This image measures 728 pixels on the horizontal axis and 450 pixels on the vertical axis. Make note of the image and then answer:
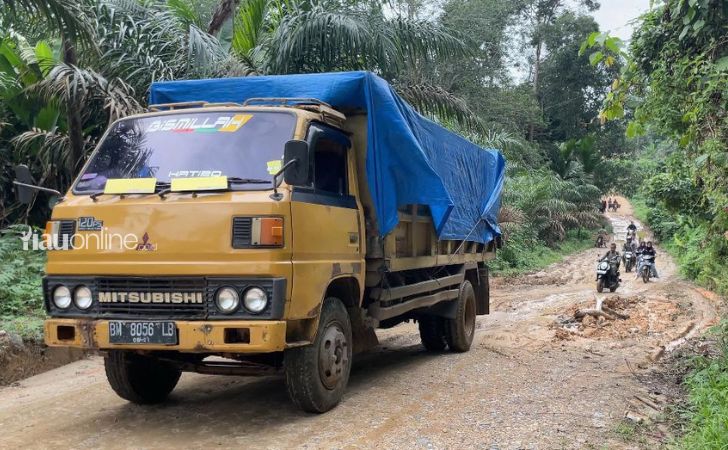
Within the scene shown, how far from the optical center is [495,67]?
102 ft

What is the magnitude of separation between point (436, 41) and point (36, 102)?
657 cm

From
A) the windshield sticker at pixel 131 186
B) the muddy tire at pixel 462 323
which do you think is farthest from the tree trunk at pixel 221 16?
the windshield sticker at pixel 131 186

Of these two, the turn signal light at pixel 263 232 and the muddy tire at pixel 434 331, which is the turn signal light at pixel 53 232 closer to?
the turn signal light at pixel 263 232

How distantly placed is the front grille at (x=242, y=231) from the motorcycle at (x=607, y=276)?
13561 millimetres

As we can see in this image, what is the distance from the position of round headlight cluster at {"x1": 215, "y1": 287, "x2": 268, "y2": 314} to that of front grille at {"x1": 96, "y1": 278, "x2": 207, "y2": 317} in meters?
0.12

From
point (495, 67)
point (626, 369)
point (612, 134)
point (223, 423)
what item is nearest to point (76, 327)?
point (223, 423)

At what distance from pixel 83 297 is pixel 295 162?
1.78 metres

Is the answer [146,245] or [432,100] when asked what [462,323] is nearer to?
[432,100]

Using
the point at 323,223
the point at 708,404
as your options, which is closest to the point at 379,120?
the point at 323,223

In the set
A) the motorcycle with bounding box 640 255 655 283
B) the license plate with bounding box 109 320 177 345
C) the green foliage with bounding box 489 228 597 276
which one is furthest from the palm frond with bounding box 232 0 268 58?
the motorcycle with bounding box 640 255 655 283

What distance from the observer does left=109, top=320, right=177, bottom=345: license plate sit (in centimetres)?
446

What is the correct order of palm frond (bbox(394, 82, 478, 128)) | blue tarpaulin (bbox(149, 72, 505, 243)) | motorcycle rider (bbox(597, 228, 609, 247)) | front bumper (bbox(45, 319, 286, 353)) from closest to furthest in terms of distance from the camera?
1. front bumper (bbox(45, 319, 286, 353))
2. blue tarpaulin (bbox(149, 72, 505, 243))
3. palm frond (bbox(394, 82, 478, 128))
4. motorcycle rider (bbox(597, 228, 609, 247))

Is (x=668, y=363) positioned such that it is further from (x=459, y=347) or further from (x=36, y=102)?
(x=36, y=102)

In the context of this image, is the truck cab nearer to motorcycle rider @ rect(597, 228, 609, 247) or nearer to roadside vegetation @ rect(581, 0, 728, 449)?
roadside vegetation @ rect(581, 0, 728, 449)
